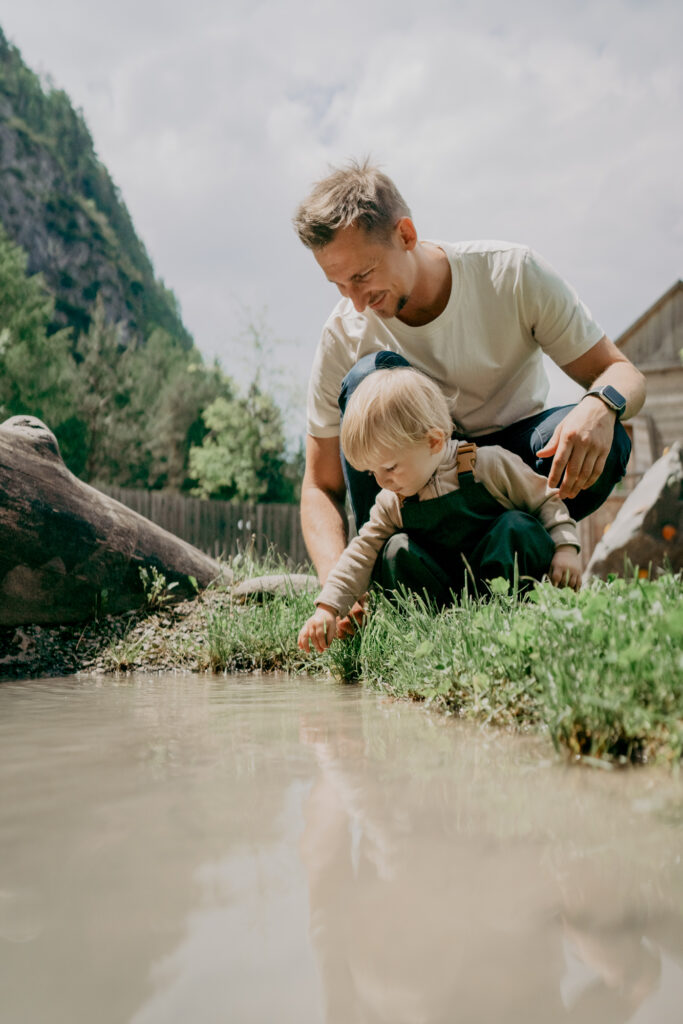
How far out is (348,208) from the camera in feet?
9.57

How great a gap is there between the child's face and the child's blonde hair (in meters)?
0.02

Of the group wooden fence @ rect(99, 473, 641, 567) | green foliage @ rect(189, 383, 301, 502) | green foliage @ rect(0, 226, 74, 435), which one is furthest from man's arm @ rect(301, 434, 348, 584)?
green foliage @ rect(189, 383, 301, 502)

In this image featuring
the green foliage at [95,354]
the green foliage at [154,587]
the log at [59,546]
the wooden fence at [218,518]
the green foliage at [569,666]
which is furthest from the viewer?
the green foliage at [95,354]

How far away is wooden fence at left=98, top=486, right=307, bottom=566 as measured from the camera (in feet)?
58.2

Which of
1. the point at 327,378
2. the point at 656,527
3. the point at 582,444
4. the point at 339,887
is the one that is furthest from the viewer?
the point at 656,527

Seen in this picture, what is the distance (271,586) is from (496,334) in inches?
83.5

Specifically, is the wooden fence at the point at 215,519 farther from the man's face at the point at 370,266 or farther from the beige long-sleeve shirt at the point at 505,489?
the beige long-sleeve shirt at the point at 505,489

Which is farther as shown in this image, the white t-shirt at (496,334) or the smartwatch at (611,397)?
the white t-shirt at (496,334)

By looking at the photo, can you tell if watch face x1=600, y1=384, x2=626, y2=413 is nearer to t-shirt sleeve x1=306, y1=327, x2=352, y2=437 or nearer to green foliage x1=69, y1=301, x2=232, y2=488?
t-shirt sleeve x1=306, y1=327, x2=352, y2=437

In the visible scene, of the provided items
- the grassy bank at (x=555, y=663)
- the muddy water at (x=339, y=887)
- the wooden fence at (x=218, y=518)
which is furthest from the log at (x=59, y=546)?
the wooden fence at (x=218, y=518)

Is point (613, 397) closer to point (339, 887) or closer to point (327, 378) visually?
point (327, 378)

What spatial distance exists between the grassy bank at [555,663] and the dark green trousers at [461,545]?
0.14m

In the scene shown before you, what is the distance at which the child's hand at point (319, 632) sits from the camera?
9.48 feet

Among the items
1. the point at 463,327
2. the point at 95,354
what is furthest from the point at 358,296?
the point at 95,354
